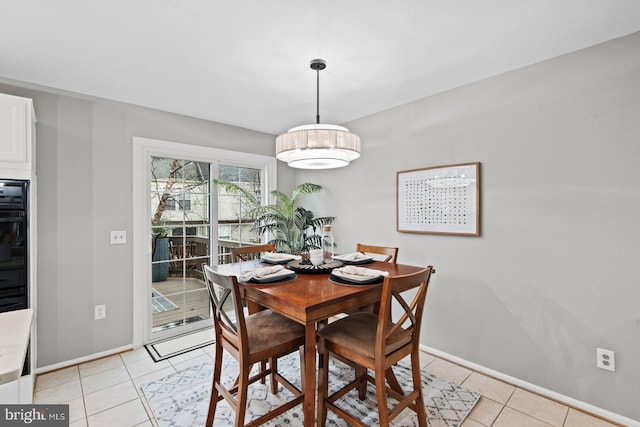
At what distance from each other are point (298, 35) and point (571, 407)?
3.06 metres

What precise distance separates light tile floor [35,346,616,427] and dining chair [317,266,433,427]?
0.65 m

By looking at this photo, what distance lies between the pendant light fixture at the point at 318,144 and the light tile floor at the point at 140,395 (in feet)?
6.35

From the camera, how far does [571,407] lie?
6.73 feet

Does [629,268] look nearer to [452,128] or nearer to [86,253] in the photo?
[452,128]

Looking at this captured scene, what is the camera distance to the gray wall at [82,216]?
8.24ft

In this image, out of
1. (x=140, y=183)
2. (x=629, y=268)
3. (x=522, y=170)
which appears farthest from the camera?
(x=140, y=183)

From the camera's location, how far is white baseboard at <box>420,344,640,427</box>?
1.90 m

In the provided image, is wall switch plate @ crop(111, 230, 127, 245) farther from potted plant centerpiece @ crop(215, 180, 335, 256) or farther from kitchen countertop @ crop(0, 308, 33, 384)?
kitchen countertop @ crop(0, 308, 33, 384)

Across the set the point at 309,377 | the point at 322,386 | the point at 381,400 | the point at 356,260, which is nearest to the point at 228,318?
the point at 309,377

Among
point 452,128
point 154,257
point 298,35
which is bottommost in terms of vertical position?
point 154,257

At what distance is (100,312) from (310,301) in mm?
2439

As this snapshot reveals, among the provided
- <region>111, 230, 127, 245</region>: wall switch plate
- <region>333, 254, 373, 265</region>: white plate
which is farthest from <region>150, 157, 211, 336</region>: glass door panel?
<region>333, 254, 373, 265</region>: white plate

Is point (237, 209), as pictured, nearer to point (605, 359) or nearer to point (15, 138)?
point (15, 138)

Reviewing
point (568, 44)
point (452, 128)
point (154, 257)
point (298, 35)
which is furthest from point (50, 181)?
point (568, 44)
